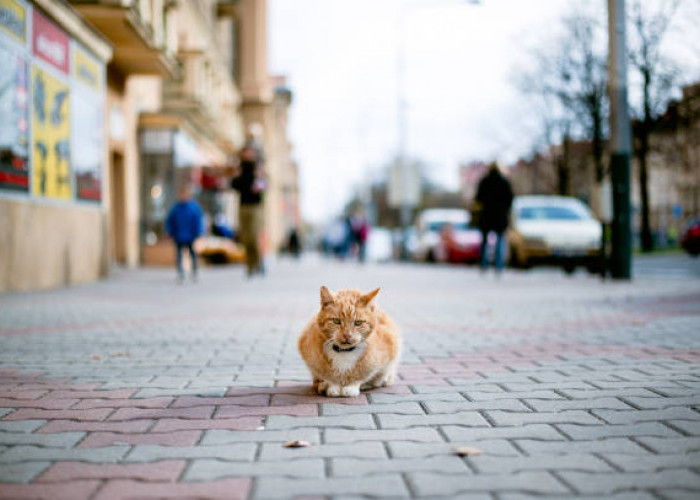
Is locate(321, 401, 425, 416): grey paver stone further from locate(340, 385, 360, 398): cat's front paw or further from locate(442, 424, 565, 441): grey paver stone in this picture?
locate(442, 424, 565, 441): grey paver stone

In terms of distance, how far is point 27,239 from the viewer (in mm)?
11414

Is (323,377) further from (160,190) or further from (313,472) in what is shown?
(160,190)

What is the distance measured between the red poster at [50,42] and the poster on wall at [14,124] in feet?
2.65

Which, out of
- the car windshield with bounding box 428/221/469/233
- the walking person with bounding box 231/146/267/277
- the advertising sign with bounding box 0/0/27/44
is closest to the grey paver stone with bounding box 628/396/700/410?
the advertising sign with bounding box 0/0/27/44

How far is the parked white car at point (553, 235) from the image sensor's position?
16.7 metres

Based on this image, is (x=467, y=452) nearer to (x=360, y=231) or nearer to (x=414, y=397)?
(x=414, y=397)

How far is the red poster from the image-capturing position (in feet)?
38.3

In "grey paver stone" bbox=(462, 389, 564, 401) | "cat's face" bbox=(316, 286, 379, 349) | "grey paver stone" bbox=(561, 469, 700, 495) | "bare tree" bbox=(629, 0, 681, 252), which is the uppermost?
"bare tree" bbox=(629, 0, 681, 252)

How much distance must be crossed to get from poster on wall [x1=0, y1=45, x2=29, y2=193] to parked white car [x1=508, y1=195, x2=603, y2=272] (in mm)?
11238

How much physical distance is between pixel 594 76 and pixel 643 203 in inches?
282

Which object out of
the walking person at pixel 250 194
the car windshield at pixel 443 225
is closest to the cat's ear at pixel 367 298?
the walking person at pixel 250 194

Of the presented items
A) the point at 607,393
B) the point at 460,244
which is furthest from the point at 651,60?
the point at 607,393

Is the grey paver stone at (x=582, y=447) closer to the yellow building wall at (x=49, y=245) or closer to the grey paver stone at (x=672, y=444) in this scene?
the grey paver stone at (x=672, y=444)

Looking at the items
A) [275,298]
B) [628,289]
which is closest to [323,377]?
[275,298]
